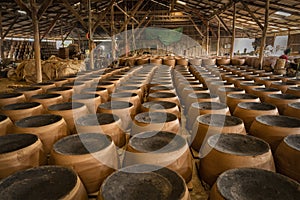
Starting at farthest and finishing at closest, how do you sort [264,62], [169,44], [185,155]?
[169,44]
[264,62]
[185,155]

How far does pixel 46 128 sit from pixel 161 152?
116 centimetres

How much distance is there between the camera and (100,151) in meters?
1.55

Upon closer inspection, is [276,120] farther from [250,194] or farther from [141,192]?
[141,192]

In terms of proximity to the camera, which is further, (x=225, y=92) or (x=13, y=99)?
(x=225, y=92)

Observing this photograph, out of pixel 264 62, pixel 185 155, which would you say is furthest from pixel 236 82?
pixel 264 62

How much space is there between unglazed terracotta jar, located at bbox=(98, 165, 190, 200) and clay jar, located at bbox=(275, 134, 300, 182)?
911 mm

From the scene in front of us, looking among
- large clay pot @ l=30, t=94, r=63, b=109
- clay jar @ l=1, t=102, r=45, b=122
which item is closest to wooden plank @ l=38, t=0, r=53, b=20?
large clay pot @ l=30, t=94, r=63, b=109

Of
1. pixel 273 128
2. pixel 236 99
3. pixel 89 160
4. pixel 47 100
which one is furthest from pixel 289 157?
pixel 47 100

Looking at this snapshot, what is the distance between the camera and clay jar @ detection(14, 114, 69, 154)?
1999mm

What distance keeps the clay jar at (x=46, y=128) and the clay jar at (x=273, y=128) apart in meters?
1.95

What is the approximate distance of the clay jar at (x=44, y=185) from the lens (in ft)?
3.94

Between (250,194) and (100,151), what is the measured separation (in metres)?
0.99

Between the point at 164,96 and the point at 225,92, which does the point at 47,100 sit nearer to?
the point at 164,96

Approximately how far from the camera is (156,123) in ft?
6.84
